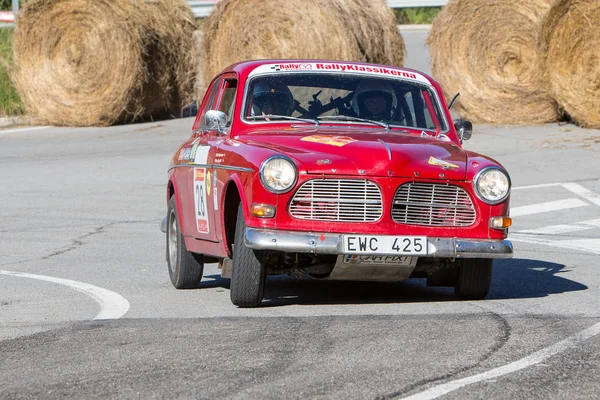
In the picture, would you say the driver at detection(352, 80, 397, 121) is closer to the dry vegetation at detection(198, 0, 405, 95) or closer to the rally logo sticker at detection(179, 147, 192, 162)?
the rally logo sticker at detection(179, 147, 192, 162)

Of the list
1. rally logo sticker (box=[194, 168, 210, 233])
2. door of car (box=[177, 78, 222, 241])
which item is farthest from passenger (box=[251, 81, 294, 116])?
rally logo sticker (box=[194, 168, 210, 233])

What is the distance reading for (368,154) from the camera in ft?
25.1

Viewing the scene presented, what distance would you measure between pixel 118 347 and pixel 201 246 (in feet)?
7.64

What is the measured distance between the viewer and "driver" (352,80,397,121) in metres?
8.91

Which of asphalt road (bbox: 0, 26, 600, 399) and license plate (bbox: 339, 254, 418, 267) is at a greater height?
license plate (bbox: 339, 254, 418, 267)

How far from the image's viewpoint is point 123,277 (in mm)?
9398

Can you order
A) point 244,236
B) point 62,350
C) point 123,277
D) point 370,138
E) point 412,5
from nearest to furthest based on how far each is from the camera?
point 62,350
point 244,236
point 370,138
point 123,277
point 412,5

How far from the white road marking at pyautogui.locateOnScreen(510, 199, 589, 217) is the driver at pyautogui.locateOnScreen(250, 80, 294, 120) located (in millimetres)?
5092

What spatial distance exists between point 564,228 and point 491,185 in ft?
16.1

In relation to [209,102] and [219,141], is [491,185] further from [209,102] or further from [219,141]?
[209,102]

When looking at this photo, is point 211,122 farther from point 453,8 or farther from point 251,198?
point 453,8

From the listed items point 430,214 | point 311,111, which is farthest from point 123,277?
point 430,214

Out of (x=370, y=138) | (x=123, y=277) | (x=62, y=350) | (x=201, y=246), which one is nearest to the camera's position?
(x=62, y=350)

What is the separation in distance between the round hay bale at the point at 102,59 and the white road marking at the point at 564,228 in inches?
400
